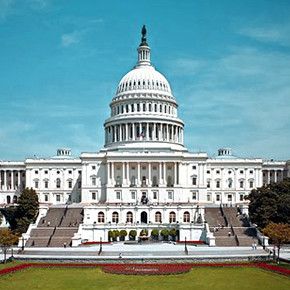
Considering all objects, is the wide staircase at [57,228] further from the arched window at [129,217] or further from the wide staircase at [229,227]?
the wide staircase at [229,227]

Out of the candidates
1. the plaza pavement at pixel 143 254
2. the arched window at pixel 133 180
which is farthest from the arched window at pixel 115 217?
the plaza pavement at pixel 143 254

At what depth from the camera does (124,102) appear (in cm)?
14125

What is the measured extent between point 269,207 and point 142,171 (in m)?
39.0

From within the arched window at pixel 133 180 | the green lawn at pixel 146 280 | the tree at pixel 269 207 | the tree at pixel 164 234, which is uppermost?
the arched window at pixel 133 180

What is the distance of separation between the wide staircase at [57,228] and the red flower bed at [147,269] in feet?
93.3

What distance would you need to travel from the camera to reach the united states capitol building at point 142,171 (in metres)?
108

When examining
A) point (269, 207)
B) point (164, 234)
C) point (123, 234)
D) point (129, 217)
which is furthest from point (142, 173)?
point (269, 207)

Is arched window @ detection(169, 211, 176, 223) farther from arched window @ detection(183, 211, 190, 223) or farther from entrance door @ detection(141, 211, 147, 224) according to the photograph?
entrance door @ detection(141, 211, 147, 224)

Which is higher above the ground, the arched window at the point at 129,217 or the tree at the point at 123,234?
the arched window at the point at 129,217

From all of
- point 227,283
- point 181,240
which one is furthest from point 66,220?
point 227,283

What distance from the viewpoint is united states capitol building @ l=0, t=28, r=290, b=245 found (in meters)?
108

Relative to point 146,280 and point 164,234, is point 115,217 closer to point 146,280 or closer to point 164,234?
point 164,234

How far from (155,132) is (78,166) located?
74.0ft

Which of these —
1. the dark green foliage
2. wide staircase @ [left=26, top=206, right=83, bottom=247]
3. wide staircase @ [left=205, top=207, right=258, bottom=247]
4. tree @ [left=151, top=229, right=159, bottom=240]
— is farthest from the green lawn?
the dark green foliage
